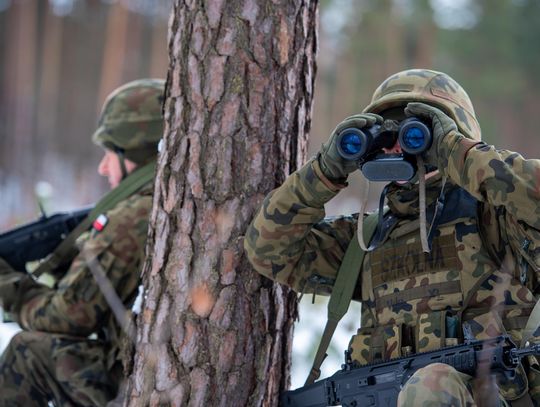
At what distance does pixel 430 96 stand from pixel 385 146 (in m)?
0.34

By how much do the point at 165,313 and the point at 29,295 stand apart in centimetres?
123

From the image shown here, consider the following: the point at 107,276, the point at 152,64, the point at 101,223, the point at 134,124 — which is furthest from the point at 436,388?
the point at 152,64

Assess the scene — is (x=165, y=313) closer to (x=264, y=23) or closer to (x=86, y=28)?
(x=264, y=23)

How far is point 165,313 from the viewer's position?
3127mm

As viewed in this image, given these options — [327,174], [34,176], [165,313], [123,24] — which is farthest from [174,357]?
[123,24]

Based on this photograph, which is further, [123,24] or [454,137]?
[123,24]

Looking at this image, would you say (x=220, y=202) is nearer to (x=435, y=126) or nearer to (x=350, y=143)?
(x=350, y=143)

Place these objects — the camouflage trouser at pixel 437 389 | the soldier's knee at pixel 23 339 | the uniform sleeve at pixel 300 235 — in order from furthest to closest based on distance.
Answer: the soldier's knee at pixel 23 339
the uniform sleeve at pixel 300 235
the camouflage trouser at pixel 437 389

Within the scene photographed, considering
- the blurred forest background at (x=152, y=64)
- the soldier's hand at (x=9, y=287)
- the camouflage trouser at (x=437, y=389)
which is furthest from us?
the blurred forest background at (x=152, y=64)

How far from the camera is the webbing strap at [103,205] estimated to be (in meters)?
4.02

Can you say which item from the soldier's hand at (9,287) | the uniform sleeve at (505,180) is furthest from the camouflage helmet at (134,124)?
the uniform sleeve at (505,180)

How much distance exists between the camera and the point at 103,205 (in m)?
4.06

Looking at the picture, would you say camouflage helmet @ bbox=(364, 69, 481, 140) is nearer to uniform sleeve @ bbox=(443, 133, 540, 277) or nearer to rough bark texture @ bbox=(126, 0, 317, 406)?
uniform sleeve @ bbox=(443, 133, 540, 277)

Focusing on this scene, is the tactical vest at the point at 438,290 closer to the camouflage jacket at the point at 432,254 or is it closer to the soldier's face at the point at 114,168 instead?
the camouflage jacket at the point at 432,254
